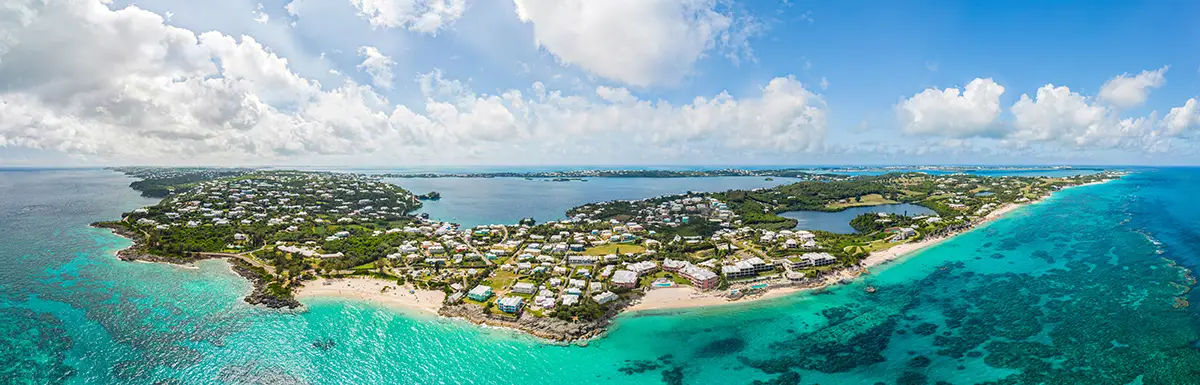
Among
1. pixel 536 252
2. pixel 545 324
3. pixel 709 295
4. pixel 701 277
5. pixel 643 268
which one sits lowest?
pixel 545 324

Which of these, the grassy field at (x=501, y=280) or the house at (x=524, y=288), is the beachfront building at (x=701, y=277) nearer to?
the house at (x=524, y=288)

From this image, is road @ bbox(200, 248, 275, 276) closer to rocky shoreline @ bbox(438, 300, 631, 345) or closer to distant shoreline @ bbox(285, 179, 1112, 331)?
distant shoreline @ bbox(285, 179, 1112, 331)

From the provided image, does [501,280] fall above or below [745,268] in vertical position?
below

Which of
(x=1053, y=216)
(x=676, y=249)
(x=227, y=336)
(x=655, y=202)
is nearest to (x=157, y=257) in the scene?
(x=227, y=336)

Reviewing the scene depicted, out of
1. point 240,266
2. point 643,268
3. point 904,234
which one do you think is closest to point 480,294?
point 643,268

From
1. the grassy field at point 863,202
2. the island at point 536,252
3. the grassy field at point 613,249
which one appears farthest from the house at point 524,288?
the grassy field at point 863,202

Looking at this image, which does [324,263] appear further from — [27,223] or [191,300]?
[27,223]

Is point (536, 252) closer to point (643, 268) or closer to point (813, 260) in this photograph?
point (643, 268)
